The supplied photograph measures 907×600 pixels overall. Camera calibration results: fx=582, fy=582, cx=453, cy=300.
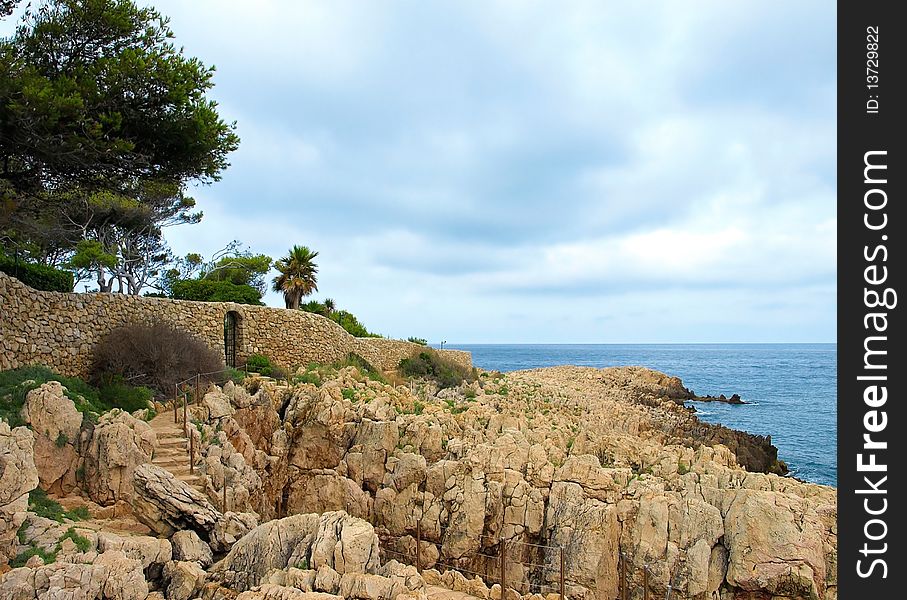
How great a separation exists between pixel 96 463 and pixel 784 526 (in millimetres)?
12494

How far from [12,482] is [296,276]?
66.0 ft

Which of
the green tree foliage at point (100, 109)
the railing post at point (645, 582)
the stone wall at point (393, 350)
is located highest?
the green tree foliage at point (100, 109)

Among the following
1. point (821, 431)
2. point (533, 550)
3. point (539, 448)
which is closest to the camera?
point (533, 550)

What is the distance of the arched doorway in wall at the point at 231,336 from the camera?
21031 mm

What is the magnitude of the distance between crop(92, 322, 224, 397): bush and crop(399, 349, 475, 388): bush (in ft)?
32.5

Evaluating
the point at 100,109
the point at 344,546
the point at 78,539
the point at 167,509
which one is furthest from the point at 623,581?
the point at 100,109

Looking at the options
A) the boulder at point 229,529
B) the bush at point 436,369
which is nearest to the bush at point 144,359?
the boulder at point 229,529

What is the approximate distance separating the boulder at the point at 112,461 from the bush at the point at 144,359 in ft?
13.2

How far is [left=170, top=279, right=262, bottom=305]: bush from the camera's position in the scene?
2334 cm

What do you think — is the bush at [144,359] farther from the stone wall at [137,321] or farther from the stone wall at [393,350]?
the stone wall at [393,350]

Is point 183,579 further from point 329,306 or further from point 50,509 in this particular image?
point 329,306
